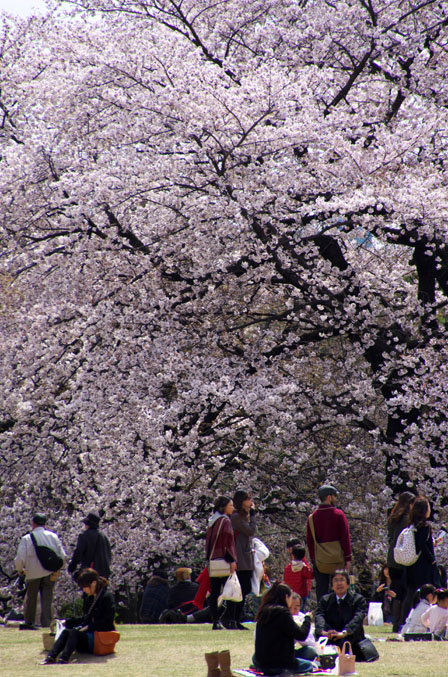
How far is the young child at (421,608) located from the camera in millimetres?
8586

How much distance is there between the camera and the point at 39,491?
1288 cm

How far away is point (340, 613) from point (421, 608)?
136cm

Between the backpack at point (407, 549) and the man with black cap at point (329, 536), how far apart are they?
0.57m

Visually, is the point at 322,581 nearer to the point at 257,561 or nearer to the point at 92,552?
the point at 257,561

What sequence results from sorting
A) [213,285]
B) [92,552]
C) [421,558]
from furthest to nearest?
[213,285]
[92,552]
[421,558]

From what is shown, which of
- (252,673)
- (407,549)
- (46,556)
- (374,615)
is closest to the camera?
(252,673)

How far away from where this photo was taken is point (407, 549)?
28.7ft

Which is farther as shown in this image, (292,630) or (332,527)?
(332,527)

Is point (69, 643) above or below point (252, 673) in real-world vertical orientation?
above

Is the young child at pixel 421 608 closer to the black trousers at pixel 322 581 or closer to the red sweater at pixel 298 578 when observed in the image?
the black trousers at pixel 322 581

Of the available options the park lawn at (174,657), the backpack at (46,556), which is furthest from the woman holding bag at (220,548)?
the backpack at (46,556)

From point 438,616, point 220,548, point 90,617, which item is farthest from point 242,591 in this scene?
point 90,617

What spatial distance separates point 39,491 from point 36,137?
17.1 ft

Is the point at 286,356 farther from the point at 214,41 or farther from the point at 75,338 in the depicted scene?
the point at 214,41
